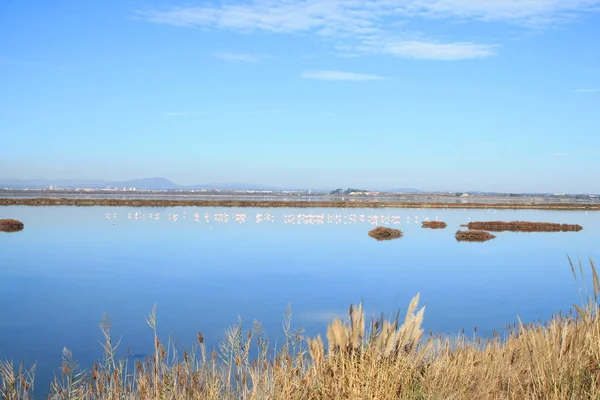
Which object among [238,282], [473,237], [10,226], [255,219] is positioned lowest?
[238,282]

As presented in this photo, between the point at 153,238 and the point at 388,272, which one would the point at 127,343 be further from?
the point at 153,238

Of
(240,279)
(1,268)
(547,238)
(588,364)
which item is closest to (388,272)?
(240,279)

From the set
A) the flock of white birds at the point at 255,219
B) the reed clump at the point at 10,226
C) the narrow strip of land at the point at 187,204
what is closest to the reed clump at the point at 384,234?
the flock of white birds at the point at 255,219

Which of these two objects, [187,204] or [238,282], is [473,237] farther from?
[187,204]

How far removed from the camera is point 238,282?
17141 mm

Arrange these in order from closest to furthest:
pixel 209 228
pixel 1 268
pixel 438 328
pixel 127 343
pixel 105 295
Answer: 1. pixel 127 343
2. pixel 438 328
3. pixel 105 295
4. pixel 1 268
5. pixel 209 228

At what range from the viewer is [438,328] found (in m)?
12.2

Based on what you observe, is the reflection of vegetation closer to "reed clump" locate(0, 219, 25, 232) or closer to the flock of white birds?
the flock of white birds

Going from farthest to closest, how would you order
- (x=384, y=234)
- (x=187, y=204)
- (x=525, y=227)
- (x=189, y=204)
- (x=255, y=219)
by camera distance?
(x=189, y=204) → (x=187, y=204) → (x=255, y=219) → (x=525, y=227) → (x=384, y=234)

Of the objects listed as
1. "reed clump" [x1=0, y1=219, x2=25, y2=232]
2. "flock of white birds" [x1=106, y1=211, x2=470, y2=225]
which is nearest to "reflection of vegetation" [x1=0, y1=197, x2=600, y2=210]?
"flock of white birds" [x1=106, y1=211, x2=470, y2=225]

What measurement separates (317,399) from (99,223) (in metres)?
35.5

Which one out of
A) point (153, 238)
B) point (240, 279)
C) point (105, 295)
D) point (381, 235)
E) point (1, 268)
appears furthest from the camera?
point (381, 235)

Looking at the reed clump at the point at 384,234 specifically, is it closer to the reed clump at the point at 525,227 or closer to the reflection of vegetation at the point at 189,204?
the reed clump at the point at 525,227

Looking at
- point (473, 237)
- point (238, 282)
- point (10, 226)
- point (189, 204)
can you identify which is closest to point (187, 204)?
point (189, 204)
